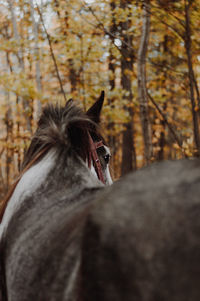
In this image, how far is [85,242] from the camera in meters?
1.02

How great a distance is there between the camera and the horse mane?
2.16 m

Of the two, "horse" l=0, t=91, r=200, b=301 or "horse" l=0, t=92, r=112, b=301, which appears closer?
"horse" l=0, t=91, r=200, b=301

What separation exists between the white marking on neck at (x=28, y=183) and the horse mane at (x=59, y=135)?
0.25 feet

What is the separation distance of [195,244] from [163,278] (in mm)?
136

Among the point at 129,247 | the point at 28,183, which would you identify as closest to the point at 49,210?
the point at 28,183

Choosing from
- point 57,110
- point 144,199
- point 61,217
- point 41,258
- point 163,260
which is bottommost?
point 41,258

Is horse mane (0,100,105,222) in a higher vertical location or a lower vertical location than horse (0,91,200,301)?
higher

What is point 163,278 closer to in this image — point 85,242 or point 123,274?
point 123,274

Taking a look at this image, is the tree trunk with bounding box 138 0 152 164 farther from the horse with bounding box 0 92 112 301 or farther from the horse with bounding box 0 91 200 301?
the horse with bounding box 0 91 200 301

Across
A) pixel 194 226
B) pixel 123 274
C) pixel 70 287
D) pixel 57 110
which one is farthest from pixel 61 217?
pixel 57 110

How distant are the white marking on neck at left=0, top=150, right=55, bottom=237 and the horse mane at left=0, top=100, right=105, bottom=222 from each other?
0.08 metres

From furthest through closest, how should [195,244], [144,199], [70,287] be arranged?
[70,287] < [144,199] < [195,244]

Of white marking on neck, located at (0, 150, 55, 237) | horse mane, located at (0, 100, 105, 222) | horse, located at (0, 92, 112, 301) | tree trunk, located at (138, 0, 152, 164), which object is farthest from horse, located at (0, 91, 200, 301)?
tree trunk, located at (138, 0, 152, 164)

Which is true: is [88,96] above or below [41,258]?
above
